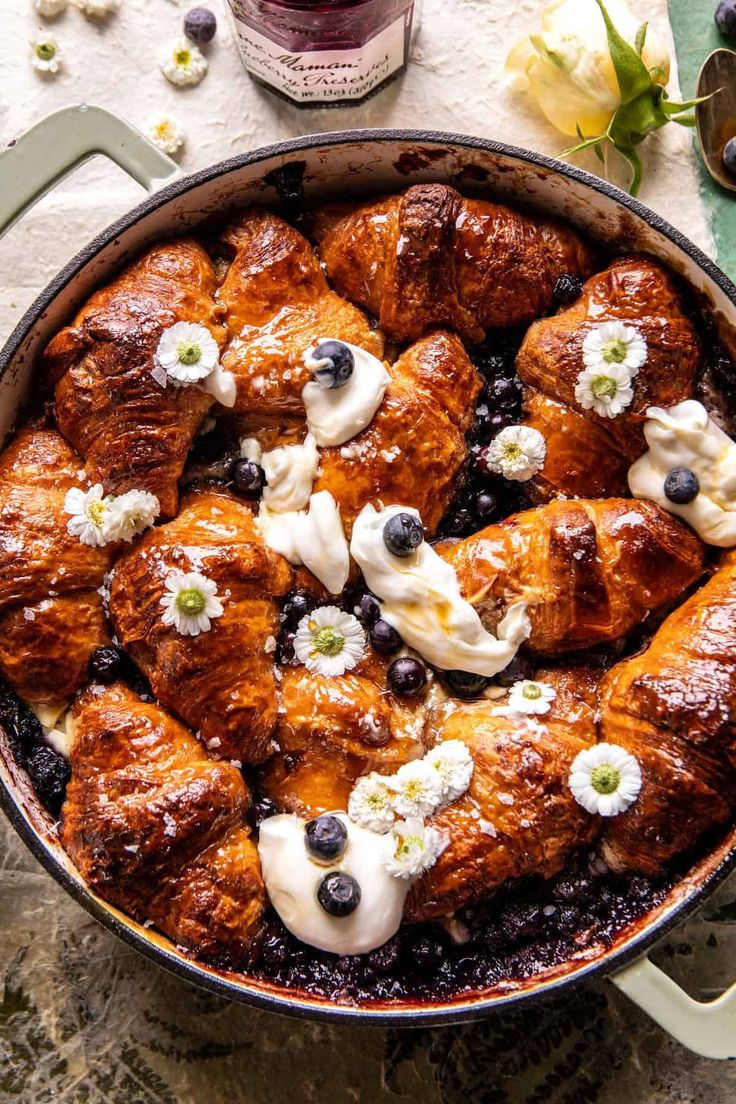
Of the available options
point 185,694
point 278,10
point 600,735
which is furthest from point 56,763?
point 278,10

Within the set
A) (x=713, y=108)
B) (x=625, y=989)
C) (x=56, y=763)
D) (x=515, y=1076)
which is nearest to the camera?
(x=625, y=989)

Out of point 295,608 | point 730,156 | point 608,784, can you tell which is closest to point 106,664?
point 295,608

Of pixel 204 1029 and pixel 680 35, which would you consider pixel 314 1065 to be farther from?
pixel 680 35

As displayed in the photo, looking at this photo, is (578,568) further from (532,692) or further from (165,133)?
(165,133)

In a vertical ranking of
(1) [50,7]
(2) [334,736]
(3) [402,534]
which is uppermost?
(1) [50,7]

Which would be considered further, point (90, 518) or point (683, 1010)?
point (90, 518)

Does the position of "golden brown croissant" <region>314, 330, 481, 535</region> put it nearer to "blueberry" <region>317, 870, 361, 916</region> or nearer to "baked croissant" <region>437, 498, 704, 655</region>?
"baked croissant" <region>437, 498, 704, 655</region>

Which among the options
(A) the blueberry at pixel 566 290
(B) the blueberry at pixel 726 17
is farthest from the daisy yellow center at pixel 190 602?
(B) the blueberry at pixel 726 17
